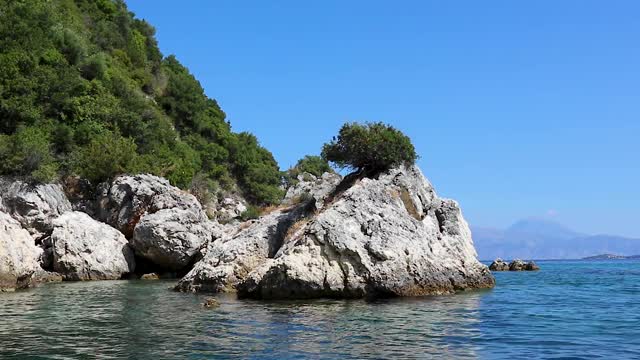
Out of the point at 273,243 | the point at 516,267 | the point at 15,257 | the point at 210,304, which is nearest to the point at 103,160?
the point at 15,257

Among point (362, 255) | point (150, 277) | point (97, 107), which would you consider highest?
point (97, 107)

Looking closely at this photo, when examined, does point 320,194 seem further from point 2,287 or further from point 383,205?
point 2,287

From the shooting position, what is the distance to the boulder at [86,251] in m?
36.2

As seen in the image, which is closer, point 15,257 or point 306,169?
point 15,257

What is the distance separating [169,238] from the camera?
131 feet

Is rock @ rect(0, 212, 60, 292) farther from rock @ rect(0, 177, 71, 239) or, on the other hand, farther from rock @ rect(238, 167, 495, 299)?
rock @ rect(238, 167, 495, 299)

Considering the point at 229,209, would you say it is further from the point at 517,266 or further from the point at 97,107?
the point at 517,266

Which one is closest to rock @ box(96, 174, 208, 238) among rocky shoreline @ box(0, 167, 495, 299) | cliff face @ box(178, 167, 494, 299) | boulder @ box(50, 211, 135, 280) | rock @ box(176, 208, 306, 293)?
rocky shoreline @ box(0, 167, 495, 299)

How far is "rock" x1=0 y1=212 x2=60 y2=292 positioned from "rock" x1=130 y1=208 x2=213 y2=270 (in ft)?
33.0

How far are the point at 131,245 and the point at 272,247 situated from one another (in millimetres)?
16330

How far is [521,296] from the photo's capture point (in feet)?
85.5

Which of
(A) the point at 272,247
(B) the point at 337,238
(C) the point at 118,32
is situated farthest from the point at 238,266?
(C) the point at 118,32

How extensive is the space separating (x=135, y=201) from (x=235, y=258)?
18.7 m

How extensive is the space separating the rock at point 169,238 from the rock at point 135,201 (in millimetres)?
1453
